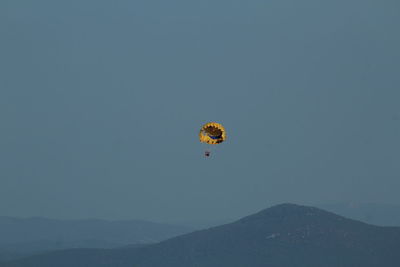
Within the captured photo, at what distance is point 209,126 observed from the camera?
333ft
